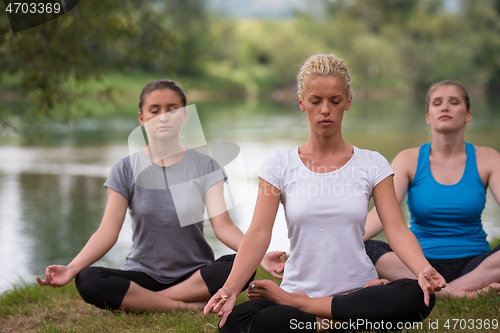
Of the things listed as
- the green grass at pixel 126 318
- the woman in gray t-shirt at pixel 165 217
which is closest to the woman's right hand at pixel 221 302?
the green grass at pixel 126 318

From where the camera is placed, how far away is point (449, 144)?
349 centimetres

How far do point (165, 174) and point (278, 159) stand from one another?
993 millimetres

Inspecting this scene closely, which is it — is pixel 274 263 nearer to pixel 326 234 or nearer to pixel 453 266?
pixel 326 234

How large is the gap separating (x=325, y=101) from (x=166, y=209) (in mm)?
1274

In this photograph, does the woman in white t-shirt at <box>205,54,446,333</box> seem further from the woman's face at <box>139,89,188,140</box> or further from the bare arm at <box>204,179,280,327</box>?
the woman's face at <box>139,89,188,140</box>

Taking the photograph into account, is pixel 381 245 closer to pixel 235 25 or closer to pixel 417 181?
pixel 417 181

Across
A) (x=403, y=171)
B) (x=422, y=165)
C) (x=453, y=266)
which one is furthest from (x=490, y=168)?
(x=453, y=266)

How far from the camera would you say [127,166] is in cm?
331

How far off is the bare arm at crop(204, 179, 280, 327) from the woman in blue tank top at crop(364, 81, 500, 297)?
1.11 m

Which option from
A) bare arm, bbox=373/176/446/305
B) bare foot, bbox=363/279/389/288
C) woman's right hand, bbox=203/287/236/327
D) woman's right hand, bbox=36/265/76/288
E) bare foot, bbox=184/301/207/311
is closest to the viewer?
woman's right hand, bbox=203/287/236/327

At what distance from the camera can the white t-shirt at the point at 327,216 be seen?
247 cm

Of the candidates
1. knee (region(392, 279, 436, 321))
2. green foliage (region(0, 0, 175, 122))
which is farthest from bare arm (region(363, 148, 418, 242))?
green foliage (region(0, 0, 175, 122))

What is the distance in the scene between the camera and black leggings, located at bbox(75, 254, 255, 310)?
3.03m

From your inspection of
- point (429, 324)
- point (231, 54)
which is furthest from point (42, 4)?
point (231, 54)
